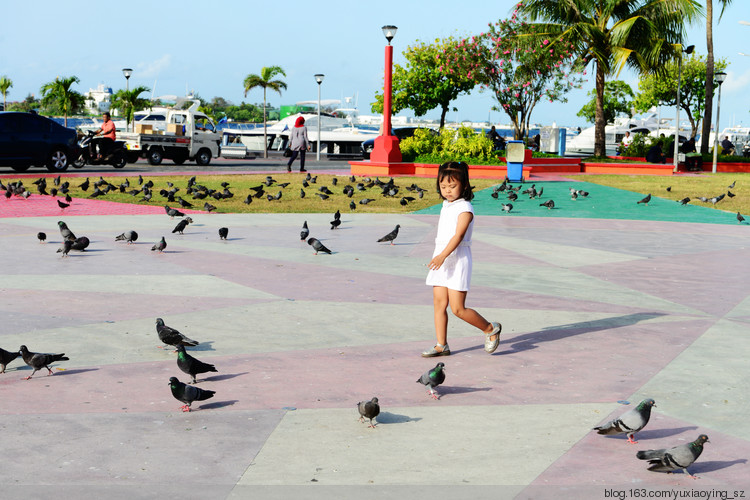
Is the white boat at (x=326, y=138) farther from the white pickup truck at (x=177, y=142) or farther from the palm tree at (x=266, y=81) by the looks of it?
the white pickup truck at (x=177, y=142)

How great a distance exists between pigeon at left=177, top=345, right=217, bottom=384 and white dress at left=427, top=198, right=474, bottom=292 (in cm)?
186

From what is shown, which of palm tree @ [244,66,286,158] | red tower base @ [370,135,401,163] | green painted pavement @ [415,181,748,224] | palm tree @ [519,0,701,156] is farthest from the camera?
palm tree @ [244,66,286,158]

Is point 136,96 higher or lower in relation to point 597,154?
higher

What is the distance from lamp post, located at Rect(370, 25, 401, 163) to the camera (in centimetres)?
2962

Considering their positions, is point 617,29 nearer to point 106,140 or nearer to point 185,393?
point 106,140

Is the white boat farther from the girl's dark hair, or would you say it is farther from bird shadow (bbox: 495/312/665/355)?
the girl's dark hair

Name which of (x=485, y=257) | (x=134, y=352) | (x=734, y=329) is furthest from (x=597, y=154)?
(x=134, y=352)

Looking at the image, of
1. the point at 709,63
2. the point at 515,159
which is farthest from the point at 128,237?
the point at 709,63

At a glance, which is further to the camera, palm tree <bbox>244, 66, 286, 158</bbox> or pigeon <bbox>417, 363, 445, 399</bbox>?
palm tree <bbox>244, 66, 286, 158</bbox>

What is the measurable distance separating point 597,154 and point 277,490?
36634mm

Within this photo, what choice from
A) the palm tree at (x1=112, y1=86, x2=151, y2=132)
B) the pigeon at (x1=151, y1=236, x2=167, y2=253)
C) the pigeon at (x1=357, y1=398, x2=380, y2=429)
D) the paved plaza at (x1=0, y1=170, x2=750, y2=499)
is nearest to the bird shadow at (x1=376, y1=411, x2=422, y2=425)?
the paved plaza at (x1=0, y1=170, x2=750, y2=499)

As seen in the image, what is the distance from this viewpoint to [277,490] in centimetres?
392

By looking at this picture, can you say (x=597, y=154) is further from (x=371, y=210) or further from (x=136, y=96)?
(x=136, y=96)

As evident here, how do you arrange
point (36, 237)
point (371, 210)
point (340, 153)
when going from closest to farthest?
point (36, 237), point (371, 210), point (340, 153)
